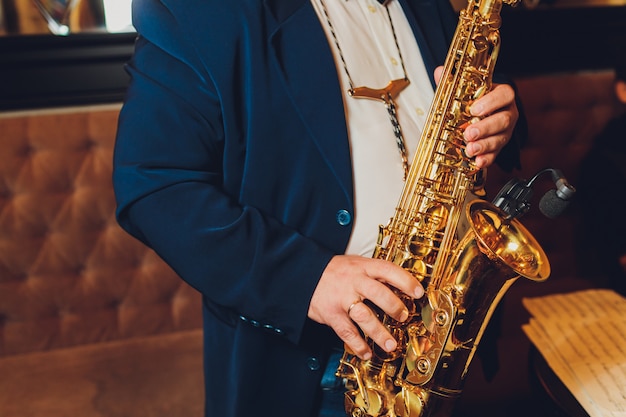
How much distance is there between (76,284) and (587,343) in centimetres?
155

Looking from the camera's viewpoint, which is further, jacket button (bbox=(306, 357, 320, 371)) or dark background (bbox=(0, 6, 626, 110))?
dark background (bbox=(0, 6, 626, 110))

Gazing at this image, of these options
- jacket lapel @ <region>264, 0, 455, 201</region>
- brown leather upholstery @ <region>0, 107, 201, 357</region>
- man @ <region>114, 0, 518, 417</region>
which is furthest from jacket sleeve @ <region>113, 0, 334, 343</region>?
brown leather upholstery @ <region>0, 107, 201, 357</region>

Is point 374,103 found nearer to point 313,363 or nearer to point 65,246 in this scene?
point 313,363

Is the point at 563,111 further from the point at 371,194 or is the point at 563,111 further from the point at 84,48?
the point at 84,48

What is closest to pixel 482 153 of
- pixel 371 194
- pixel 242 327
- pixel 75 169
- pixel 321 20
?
pixel 371 194

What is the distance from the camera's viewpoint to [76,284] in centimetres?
215

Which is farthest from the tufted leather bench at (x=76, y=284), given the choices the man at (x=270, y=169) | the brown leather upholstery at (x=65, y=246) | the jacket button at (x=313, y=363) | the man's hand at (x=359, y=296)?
the man's hand at (x=359, y=296)

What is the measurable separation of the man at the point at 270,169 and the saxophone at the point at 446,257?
0.18 ft

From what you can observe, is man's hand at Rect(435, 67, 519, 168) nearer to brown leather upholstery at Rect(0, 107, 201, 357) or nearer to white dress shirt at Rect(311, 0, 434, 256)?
white dress shirt at Rect(311, 0, 434, 256)

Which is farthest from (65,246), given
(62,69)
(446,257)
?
(446,257)

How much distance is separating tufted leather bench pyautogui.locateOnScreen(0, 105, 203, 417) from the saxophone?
0.90 metres

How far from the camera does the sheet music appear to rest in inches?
48.7

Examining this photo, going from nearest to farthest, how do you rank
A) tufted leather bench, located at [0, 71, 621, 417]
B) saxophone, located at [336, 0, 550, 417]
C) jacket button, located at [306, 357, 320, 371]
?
1. saxophone, located at [336, 0, 550, 417]
2. jacket button, located at [306, 357, 320, 371]
3. tufted leather bench, located at [0, 71, 621, 417]

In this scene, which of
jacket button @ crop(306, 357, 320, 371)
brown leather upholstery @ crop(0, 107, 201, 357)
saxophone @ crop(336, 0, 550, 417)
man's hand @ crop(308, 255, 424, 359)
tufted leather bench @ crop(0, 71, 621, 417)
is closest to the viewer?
man's hand @ crop(308, 255, 424, 359)
